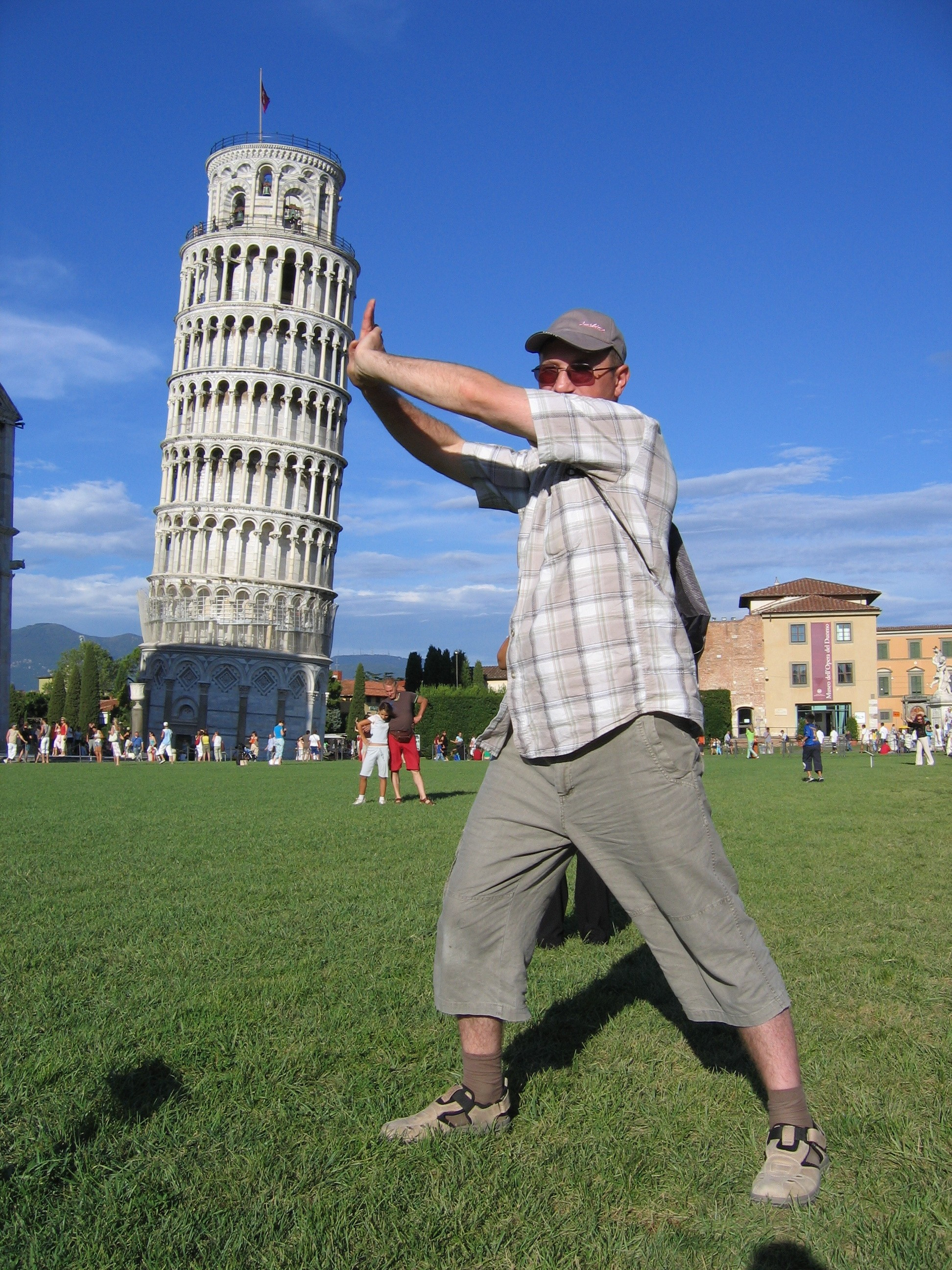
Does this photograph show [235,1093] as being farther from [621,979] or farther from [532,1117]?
[621,979]

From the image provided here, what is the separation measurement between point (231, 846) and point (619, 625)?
288 inches

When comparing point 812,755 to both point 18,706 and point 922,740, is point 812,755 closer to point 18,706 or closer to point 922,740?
point 922,740

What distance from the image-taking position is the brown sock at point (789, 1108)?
2684 mm

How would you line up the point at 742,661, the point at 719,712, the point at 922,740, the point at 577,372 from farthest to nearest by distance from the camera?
the point at 742,661, the point at 719,712, the point at 922,740, the point at 577,372

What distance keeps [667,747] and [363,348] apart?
1422mm

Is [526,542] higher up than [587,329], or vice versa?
[587,329]

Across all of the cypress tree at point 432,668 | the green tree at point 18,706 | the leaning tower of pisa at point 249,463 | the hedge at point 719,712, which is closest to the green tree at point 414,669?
the cypress tree at point 432,668

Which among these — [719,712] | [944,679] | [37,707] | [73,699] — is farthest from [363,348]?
[37,707]

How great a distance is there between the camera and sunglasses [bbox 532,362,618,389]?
304 cm

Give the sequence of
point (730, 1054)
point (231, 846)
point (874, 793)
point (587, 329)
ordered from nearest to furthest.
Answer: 1. point (587, 329)
2. point (730, 1054)
3. point (231, 846)
4. point (874, 793)

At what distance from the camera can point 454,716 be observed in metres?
55.3

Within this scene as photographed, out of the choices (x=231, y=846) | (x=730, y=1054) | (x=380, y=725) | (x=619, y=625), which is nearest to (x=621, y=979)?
(x=730, y=1054)

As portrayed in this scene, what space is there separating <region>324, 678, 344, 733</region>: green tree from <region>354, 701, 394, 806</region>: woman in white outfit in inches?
→ 3141

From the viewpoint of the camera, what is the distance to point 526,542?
3.05m
